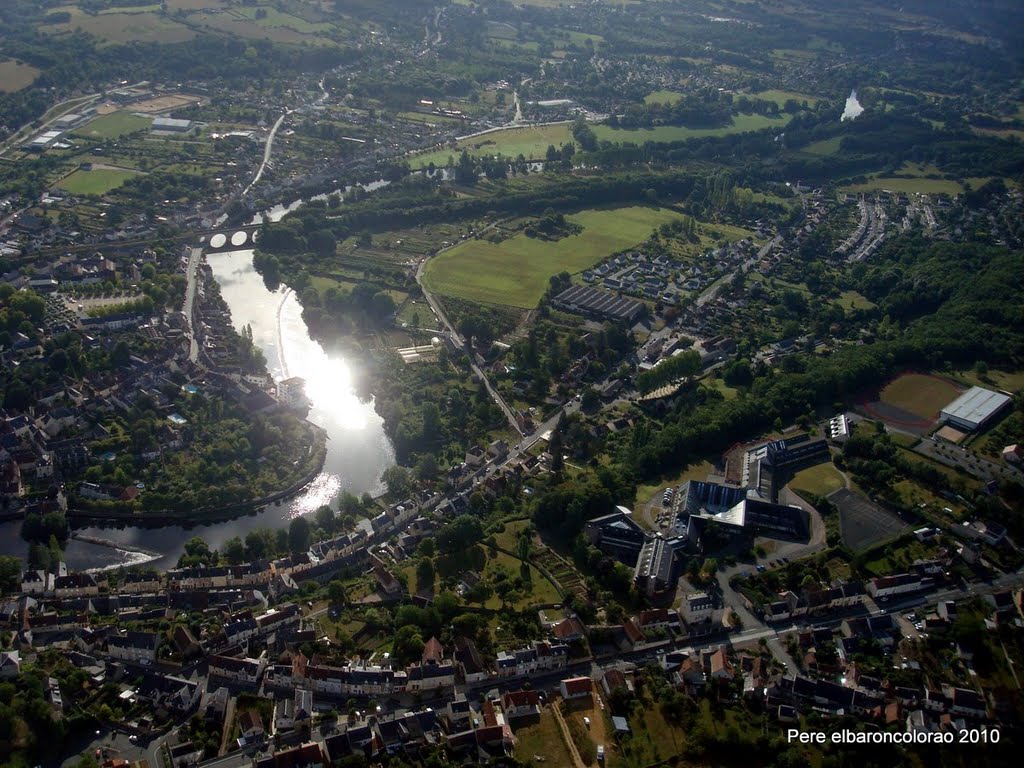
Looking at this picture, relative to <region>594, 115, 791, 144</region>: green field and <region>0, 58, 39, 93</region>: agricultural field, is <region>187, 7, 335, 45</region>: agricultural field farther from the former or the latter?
<region>594, 115, 791, 144</region>: green field

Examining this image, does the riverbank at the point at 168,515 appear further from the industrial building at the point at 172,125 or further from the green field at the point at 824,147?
the green field at the point at 824,147

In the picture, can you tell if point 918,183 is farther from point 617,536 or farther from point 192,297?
point 192,297

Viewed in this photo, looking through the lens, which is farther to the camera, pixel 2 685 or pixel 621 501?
pixel 621 501

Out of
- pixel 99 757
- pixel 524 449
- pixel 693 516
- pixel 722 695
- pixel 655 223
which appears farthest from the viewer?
pixel 655 223

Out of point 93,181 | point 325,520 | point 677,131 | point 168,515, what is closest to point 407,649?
point 325,520

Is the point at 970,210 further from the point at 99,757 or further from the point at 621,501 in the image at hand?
the point at 99,757

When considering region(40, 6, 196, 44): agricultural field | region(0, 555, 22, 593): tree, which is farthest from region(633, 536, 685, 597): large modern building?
region(40, 6, 196, 44): agricultural field

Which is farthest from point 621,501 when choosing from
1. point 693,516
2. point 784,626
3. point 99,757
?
point 99,757
